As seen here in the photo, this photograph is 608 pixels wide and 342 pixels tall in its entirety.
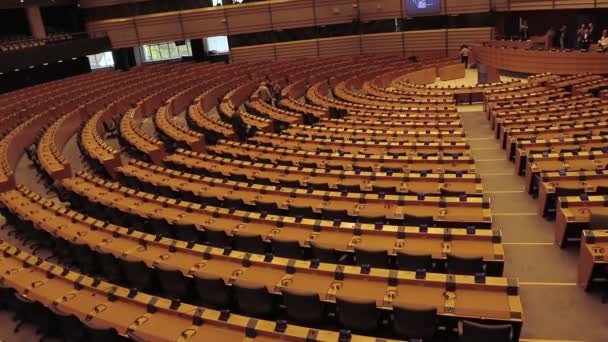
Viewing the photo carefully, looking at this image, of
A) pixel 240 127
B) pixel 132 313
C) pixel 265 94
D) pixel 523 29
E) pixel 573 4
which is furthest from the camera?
pixel 523 29

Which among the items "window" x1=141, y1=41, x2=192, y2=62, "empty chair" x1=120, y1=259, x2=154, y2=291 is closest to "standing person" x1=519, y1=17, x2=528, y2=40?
"window" x1=141, y1=41, x2=192, y2=62

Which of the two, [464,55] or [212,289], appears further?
[464,55]

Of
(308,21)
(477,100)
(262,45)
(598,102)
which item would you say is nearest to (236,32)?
(262,45)

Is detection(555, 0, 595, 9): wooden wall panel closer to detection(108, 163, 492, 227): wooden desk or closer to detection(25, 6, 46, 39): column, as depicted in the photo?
detection(108, 163, 492, 227): wooden desk

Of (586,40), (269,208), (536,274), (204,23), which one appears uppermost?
(204,23)

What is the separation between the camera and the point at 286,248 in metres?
7.13

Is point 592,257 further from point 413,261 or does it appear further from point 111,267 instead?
point 111,267

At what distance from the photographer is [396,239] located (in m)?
7.09

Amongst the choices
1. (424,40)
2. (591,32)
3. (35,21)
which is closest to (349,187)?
(591,32)

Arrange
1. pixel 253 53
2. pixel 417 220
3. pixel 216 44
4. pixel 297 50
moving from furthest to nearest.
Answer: pixel 216 44, pixel 253 53, pixel 297 50, pixel 417 220

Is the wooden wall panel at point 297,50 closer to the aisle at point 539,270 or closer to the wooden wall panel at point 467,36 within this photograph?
the wooden wall panel at point 467,36

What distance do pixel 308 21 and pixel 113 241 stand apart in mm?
23929

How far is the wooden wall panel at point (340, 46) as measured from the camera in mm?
29750

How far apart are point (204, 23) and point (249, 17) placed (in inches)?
110
